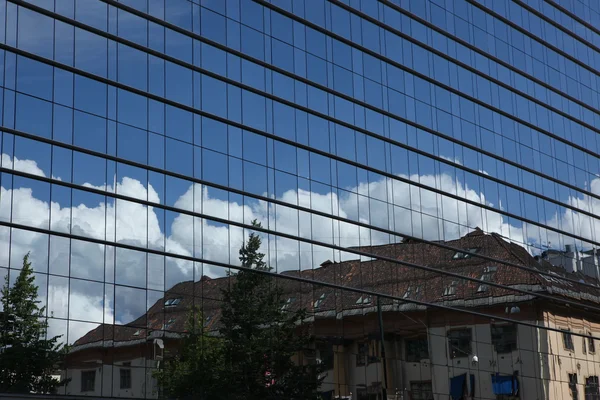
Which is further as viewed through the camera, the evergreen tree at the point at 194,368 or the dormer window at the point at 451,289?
the dormer window at the point at 451,289

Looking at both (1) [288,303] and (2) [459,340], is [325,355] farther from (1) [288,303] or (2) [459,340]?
(2) [459,340]

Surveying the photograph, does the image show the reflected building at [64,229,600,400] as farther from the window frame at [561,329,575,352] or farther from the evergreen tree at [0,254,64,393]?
the evergreen tree at [0,254,64,393]

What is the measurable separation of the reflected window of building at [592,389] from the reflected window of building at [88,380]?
26351 millimetres

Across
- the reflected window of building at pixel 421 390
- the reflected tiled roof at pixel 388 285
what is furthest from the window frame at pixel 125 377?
the reflected window of building at pixel 421 390

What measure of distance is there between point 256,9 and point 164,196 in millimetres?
9157

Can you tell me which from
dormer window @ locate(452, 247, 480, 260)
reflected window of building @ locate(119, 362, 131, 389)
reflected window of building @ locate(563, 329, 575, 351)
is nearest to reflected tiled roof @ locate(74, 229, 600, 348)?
dormer window @ locate(452, 247, 480, 260)

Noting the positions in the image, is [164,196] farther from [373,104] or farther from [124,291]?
[373,104]

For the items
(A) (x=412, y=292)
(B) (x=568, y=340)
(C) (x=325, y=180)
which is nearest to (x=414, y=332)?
(A) (x=412, y=292)

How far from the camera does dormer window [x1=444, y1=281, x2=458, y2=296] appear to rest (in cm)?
4334

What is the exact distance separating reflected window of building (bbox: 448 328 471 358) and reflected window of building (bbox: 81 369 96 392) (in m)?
16.5

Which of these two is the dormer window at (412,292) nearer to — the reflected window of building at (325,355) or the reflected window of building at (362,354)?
the reflected window of building at (362,354)

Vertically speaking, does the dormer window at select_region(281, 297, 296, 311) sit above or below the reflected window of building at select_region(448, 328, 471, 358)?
above

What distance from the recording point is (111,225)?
32500mm

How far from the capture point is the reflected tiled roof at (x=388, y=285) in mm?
32844
